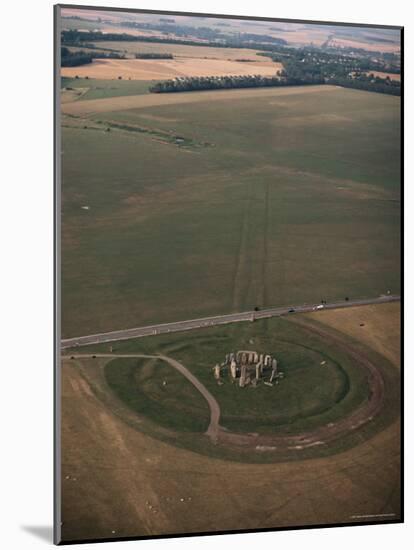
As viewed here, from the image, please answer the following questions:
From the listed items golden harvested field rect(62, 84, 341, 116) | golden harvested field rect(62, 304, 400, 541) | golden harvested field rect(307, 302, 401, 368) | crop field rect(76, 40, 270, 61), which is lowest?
golden harvested field rect(62, 304, 400, 541)

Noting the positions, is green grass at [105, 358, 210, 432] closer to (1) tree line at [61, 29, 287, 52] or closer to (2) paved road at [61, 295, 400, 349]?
(2) paved road at [61, 295, 400, 349]

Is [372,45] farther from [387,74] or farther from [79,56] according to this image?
[79,56]

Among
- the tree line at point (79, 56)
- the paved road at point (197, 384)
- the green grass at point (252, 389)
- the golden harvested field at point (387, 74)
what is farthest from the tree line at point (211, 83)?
the paved road at point (197, 384)

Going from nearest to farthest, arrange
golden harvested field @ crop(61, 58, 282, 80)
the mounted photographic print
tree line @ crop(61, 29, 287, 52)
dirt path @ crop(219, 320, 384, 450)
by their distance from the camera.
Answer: tree line @ crop(61, 29, 287, 52), the mounted photographic print, dirt path @ crop(219, 320, 384, 450), golden harvested field @ crop(61, 58, 282, 80)

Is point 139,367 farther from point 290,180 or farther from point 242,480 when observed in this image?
point 290,180

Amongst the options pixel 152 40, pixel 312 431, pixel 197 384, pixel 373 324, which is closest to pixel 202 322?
pixel 197 384

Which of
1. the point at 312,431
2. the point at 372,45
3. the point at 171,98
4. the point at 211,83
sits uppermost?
the point at 372,45

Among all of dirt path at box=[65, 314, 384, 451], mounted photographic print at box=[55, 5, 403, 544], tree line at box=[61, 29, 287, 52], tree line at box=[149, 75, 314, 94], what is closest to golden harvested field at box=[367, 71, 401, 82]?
mounted photographic print at box=[55, 5, 403, 544]
